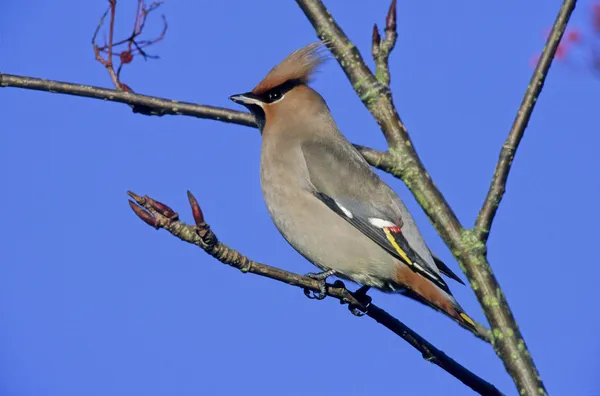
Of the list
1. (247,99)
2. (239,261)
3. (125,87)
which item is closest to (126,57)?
(125,87)

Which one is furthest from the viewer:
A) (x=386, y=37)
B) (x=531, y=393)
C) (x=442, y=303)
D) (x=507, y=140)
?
(x=442, y=303)

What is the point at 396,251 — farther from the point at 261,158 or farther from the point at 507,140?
the point at 507,140

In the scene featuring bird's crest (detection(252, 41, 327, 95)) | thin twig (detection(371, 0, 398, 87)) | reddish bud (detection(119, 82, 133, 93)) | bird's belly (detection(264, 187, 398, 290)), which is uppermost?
bird's crest (detection(252, 41, 327, 95))

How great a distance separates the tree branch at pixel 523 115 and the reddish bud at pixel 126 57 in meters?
1.87

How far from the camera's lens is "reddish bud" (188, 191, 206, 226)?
2220 mm

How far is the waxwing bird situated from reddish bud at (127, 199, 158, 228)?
1607mm

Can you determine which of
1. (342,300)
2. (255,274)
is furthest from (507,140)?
(342,300)

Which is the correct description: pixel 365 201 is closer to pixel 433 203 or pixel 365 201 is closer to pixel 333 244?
pixel 333 244

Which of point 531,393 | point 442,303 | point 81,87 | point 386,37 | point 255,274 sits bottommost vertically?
point 531,393

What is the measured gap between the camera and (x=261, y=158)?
4.38 metres

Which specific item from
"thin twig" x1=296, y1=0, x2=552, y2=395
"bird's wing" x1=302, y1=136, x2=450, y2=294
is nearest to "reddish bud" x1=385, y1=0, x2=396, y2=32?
"thin twig" x1=296, y1=0, x2=552, y2=395

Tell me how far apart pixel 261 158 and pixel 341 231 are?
717mm

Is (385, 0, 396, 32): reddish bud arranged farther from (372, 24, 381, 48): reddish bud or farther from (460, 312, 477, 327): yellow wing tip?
(460, 312, 477, 327): yellow wing tip

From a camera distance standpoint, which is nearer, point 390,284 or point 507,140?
point 507,140
